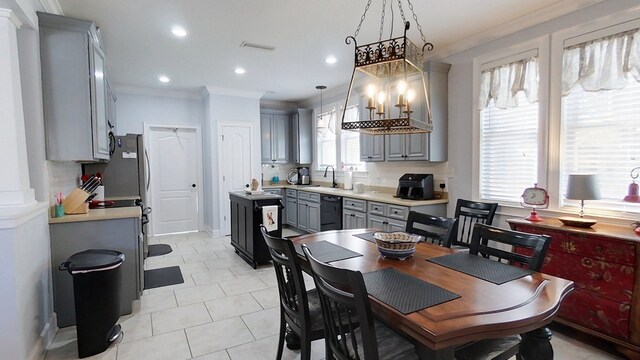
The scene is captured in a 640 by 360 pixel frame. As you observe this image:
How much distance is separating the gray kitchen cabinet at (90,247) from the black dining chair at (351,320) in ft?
7.22

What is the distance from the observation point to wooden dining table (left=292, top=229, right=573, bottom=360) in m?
1.19

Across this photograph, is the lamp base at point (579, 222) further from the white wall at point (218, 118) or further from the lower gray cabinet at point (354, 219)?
the white wall at point (218, 118)

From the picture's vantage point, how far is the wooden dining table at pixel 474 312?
1.19m

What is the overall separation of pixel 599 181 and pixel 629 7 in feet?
4.38

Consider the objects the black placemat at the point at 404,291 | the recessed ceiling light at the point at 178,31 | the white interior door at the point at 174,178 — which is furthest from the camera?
the white interior door at the point at 174,178

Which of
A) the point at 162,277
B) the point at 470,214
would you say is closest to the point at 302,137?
the point at 162,277

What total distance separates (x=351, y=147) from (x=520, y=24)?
321cm

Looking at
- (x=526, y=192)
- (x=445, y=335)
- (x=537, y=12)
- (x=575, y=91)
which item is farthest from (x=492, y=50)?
(x=445, y=335)

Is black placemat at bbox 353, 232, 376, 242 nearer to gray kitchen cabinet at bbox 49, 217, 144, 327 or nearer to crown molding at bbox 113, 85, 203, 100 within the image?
gray kitchen cabinet at bbox 49, 217, 144, 327

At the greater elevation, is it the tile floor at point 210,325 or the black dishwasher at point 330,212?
the black dishwasher at point 330,212

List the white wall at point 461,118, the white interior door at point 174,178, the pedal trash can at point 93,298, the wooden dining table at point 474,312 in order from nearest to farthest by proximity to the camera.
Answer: the wooden dining table at point 474,312, the pedal trash can at point 93,298, the white wall at point 461,118, the white interior door at point 174,178

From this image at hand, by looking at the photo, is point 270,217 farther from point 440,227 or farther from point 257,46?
point 440,227

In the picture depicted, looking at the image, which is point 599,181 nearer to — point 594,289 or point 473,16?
point 594,289

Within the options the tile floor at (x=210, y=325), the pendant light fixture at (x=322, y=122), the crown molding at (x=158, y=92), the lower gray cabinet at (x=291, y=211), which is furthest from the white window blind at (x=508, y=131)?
the crown molding at (x=158, y=92)
